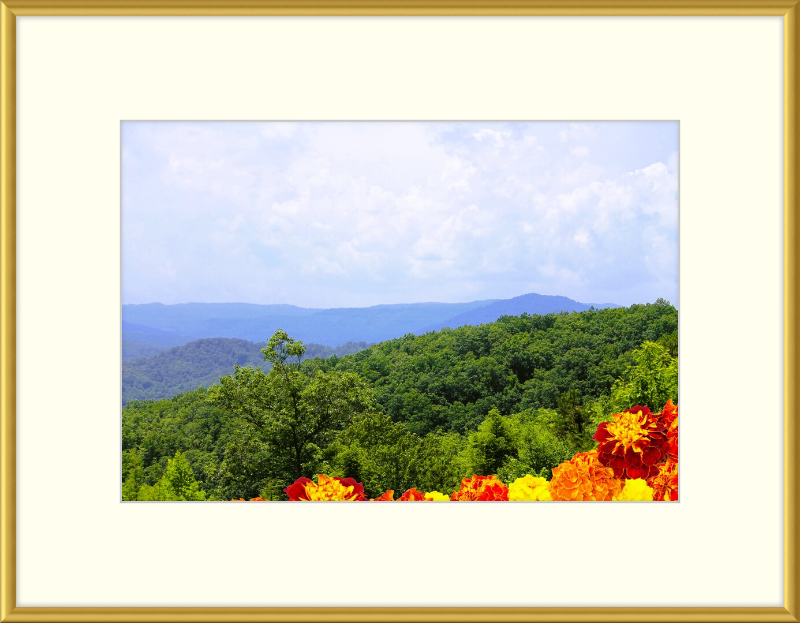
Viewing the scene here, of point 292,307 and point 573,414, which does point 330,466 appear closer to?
point 292,307

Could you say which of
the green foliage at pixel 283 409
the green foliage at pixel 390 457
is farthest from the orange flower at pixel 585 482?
the green foliage at pixel 283 409

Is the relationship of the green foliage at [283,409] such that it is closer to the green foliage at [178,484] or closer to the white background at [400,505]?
the green foliage at [178,484]

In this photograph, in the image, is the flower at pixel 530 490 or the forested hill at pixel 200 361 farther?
the forested hill at pixel 200 361

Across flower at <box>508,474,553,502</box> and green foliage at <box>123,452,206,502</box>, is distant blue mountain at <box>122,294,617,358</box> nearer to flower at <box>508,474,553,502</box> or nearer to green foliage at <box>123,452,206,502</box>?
green foliage at <box>123,452,206,502</box>

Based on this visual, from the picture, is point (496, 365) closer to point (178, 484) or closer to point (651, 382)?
point (651, 382)

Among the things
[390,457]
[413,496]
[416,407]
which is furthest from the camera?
[416,407]

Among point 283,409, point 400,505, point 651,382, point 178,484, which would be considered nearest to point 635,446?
point 651,382
